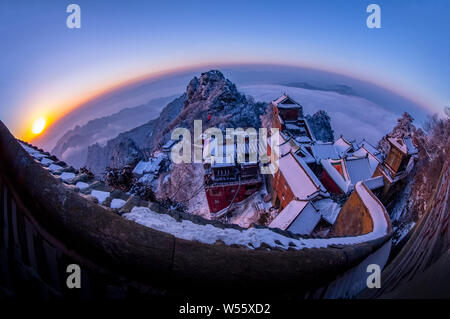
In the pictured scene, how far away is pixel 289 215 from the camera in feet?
31.9

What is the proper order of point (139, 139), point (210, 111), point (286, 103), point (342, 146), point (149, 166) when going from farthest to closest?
point (139, 139)
point (210, 111)
point (149, 166)
point (286, 103)
point (342, 146)

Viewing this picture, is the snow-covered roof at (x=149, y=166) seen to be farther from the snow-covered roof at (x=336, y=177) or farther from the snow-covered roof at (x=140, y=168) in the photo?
the snow-covered roof at (x=336, y=177)

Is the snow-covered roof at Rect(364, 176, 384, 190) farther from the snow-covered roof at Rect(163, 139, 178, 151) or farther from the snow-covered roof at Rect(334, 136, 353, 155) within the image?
the snow-covered roof at Rect(163, 139, 178, 151)

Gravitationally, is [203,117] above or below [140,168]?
above

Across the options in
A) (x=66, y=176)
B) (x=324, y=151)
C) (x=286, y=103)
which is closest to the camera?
(x=66, y=176)

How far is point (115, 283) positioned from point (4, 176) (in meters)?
1.28

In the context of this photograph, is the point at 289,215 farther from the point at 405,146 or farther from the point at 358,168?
the point at 405,146

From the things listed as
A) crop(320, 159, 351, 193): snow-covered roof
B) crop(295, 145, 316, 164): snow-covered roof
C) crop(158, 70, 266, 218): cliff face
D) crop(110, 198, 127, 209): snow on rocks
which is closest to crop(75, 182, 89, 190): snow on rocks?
crop(110, 198, 127, 209): snow on rocks

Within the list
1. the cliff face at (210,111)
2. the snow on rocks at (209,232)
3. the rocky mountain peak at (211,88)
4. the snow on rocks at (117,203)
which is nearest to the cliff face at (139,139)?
the cliff face at (210,111)

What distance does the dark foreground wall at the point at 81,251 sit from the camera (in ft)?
4.94

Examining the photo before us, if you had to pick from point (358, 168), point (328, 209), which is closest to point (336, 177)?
point (358, 168)

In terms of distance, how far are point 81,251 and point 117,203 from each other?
63cm

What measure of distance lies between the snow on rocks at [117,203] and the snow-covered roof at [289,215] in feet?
27.4
